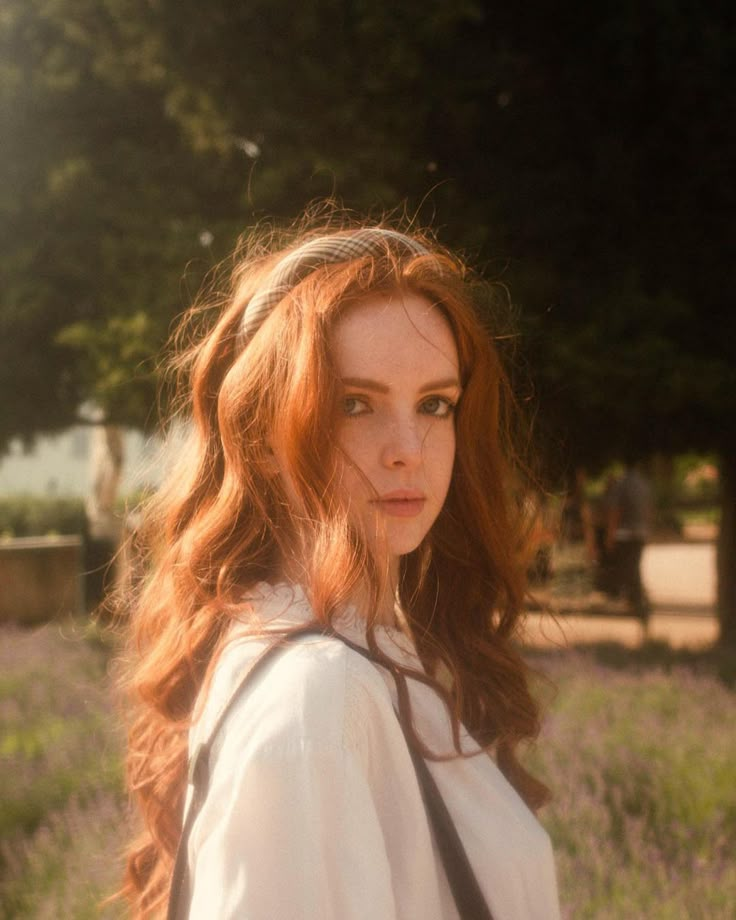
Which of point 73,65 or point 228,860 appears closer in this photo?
point 228,860

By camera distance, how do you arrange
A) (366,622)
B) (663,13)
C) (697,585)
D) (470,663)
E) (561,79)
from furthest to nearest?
(697,585)
(561,79)
(663,13)
(470,663)
(366,622)

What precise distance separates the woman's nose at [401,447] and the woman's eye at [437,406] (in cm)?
13

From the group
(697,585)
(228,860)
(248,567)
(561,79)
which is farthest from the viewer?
(697,585)

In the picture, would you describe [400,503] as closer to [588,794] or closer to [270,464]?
[270,464]

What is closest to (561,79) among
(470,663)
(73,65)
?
(73,65)

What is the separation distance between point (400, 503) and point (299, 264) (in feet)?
1.36

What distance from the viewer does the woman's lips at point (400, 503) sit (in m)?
1.57

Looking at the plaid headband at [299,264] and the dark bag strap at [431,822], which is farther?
the plaid headband at [299,264]

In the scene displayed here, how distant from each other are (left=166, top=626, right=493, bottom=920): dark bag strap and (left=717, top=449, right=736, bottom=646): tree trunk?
28.6ft

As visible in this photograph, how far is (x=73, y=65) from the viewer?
1069 cm

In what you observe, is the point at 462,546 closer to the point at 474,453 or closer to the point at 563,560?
the point at 474,453

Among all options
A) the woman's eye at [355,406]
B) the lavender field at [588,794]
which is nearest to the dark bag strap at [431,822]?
the woman's eye at [355,406]

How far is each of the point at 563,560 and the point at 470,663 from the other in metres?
15.2

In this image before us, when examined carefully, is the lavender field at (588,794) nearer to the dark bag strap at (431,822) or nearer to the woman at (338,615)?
the woman at (338,615)
